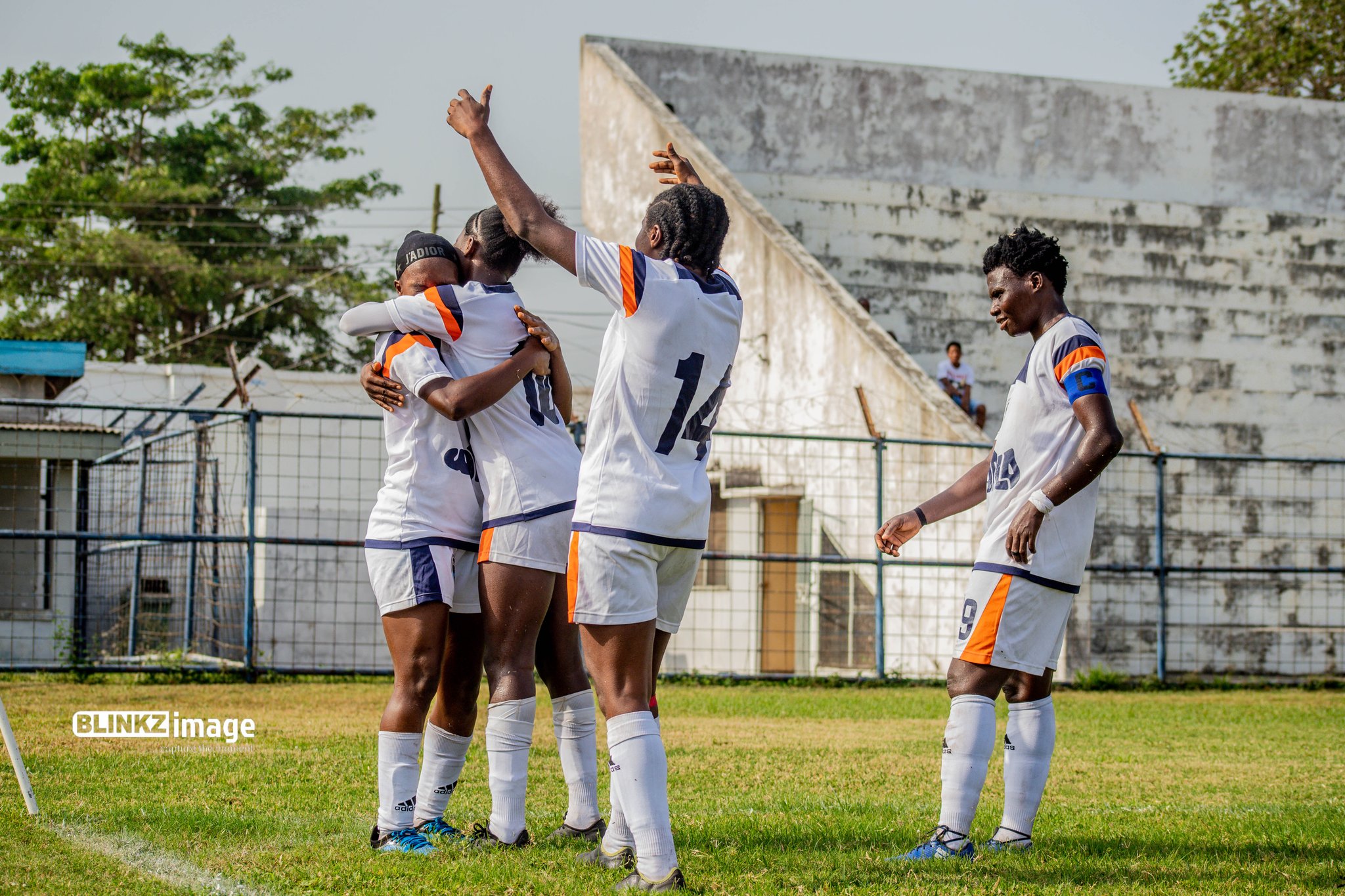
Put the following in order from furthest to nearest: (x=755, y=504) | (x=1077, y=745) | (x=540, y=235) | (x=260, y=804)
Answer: (x=755, y=504) → (x=1077, y=745) → (x=260, y=804) → (x=540, y=235)

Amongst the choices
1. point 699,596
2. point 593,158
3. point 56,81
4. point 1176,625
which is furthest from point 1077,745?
point 56,81

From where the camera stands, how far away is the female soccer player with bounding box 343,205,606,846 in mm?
4480

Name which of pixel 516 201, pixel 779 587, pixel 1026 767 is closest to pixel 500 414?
pixel 516 201

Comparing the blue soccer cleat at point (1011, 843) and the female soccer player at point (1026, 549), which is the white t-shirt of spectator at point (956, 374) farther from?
the blue soccer cleat at point (1011, 843)

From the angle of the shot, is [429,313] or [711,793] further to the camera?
[711,793]

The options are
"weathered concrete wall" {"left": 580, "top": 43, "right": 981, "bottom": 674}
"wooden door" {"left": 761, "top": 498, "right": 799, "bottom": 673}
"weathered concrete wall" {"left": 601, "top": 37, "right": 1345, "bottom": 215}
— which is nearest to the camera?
"weathered concrete wall" {"left": 580, "top": 43, "right": 981, "bottom": 674}

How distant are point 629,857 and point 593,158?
1659 cm

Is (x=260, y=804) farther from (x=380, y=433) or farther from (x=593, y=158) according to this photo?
(x=593, y=158)

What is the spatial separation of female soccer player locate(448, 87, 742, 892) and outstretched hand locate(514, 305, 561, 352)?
0.50m

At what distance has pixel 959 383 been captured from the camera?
1528 centimetres

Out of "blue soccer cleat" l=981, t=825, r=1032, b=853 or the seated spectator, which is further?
the seated spectator

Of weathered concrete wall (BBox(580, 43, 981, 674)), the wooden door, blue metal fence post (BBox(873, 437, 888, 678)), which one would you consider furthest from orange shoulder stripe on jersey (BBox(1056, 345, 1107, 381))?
the wooden door

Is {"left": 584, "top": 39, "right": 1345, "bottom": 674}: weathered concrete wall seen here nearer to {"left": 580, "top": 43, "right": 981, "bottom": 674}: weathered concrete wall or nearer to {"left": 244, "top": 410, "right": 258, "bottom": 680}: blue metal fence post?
{"left": 580, "top": 43, "right": 981, "bottom": 674}: weathered concrete wall

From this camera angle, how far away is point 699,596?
15.9m
